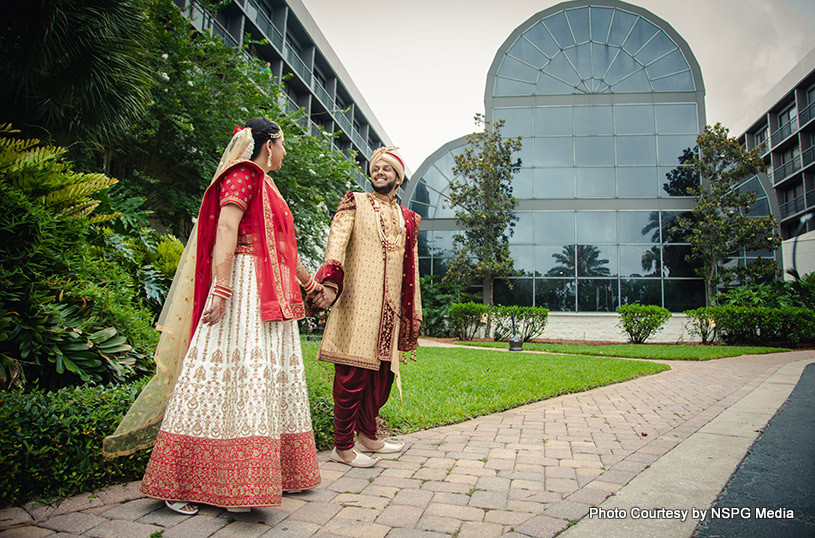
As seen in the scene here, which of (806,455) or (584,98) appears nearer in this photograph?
(806,455)

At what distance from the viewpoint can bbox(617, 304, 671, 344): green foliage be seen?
14180 millimetres

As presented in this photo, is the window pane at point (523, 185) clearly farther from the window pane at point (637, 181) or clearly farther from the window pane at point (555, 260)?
the window pane at point (637, 181)

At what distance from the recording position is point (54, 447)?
2.20m

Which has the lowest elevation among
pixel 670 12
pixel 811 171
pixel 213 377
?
pixel 213 377

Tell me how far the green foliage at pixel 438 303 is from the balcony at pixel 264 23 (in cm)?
1223

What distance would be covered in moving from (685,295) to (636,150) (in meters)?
5.68

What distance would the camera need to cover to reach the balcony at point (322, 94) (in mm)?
23880

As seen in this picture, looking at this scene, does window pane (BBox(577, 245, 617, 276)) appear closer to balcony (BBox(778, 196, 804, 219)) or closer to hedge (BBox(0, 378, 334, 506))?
hedge (BBox(0, 378, 334, 506))

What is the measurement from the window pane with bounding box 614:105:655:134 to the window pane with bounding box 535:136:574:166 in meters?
1.90

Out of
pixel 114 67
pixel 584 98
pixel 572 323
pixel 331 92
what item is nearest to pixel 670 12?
pixel 584 98

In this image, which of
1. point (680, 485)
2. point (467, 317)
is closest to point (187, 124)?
point (680, 485)

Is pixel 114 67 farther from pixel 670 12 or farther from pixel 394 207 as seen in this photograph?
pixel 670 12

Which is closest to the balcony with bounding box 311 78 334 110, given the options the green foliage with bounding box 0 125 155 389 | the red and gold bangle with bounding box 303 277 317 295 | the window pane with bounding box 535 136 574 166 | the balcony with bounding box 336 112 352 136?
the balcony with bounding box 336 112 352 136

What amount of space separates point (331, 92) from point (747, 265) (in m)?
21.8
